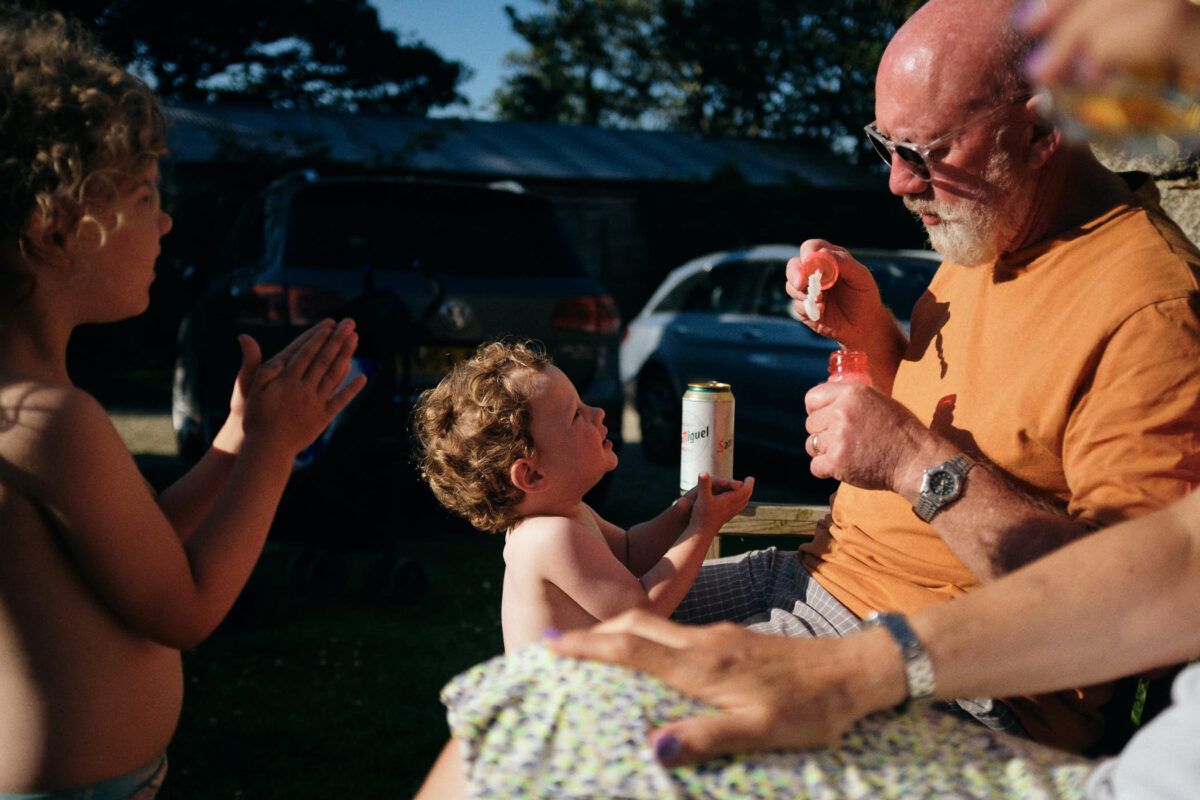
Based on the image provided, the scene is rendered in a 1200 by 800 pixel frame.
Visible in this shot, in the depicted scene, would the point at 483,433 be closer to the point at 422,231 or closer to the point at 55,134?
the point at 55,134

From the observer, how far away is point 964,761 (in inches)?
50.3

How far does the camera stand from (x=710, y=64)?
1252 inches

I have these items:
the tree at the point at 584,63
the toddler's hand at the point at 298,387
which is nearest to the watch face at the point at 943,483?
the toddler's hand at the point at 298,387

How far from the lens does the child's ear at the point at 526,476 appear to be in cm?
216

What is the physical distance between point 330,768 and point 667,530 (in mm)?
1511

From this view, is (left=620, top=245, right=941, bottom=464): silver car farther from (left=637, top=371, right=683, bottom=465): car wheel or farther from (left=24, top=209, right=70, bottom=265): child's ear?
(left=24, top=209, right=70, bottom=265): child's ear

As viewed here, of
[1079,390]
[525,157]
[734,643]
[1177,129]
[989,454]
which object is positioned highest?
[525,157]

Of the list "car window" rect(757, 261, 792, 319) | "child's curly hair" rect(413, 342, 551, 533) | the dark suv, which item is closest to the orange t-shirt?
"child's curly hair" rect(413, 342, 551, 533)

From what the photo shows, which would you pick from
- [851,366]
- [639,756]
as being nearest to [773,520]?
[851,366]

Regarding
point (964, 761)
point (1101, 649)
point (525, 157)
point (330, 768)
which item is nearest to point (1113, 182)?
point (1101, 649)

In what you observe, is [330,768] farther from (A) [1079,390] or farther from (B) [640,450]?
(B) [640,450]

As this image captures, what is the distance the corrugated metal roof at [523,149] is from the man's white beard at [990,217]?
42.6ft

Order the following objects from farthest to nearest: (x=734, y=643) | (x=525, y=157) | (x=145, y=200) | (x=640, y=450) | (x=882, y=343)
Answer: (x=525, y=157) < (x=640, y=450) < (x=882, y=343) < (x=145, y=200) < (x=734, y=643)

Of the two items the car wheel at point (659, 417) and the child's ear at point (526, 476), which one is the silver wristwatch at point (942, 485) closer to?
the child's ear at point (526, 476)
